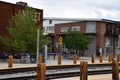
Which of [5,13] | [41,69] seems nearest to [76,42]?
[5,13]

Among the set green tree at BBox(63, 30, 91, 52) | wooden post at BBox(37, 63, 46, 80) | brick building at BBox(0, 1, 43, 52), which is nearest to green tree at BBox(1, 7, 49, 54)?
brick building at BBox(0, 1, 43, 52)

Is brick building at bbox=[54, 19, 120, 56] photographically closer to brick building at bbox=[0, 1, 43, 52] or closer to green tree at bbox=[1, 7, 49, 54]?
brick building at bbox=[0, 1, 43, 52]

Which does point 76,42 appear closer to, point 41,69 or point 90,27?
point 90,27

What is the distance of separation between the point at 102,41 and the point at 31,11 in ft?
111

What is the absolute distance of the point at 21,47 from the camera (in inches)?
1432

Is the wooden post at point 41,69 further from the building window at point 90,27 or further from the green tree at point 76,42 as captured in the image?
the building window at point 90,27

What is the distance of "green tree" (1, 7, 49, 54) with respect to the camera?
3641 centimetres

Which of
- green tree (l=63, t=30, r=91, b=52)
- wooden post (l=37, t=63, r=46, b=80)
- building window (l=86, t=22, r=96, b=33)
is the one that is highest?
building window (l=86, t=22, r=96, b=33)

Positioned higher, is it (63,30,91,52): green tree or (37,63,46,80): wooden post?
(63,30,91,52): green tree

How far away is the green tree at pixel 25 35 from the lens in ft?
119

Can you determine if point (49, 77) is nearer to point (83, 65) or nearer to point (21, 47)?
point (83, 65)

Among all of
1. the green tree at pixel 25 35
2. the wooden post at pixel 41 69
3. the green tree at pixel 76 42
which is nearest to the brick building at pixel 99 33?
the green tree at pixel 76 42

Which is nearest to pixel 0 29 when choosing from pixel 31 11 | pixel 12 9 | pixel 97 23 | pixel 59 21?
pixel 12 9

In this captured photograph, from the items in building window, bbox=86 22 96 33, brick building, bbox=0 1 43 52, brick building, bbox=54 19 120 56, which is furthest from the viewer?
building window, bbox=86 22 96 33
